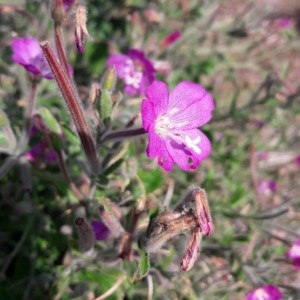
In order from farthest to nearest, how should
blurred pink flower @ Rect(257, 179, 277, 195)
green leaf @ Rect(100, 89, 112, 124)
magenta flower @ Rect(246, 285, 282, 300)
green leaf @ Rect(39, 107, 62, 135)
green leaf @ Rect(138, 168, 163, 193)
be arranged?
blurred pink flower @ Rect(257, 179, 277, 195) → green leaf @ Rect(138, 168, 163, 193) → magenta flower @ Rect(246, 285, 282, 300) → green leaf @ Rect(39, 107, 62, 135) → green leaf @ Rect(100, 89, 112, 124)

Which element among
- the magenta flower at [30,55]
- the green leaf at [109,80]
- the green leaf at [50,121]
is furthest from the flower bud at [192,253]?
the magenta flower at [30,55]

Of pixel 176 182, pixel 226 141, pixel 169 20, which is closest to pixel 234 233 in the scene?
pixel 176 182

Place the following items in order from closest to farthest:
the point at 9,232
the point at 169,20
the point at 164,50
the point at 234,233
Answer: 1. the point at 9,232
2. the point at 234,233
3. the point at 164,50
4. the point at 169,20

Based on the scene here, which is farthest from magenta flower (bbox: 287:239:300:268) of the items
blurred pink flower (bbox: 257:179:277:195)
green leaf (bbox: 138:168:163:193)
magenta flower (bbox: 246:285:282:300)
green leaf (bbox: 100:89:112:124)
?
green leaf (bbox: 100:89:112:124)

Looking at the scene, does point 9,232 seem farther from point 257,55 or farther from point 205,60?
point 257,55

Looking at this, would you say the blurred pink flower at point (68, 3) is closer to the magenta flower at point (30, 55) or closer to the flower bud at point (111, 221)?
the magenta flower at point (30, 55)

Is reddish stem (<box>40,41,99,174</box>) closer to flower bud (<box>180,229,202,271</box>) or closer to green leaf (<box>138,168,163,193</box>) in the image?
flower bud (<box>180,229,202,271</box>)
